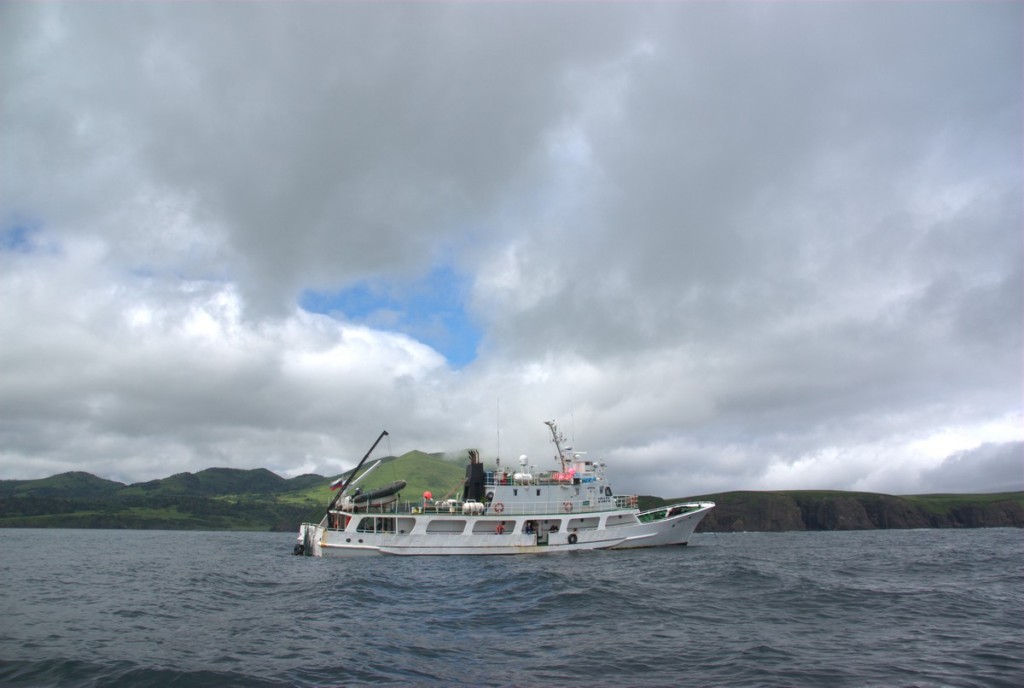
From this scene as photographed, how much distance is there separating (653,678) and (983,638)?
13541 millimetres

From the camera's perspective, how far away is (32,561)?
63.8m

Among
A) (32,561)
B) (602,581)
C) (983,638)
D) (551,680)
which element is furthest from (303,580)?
(32,561)

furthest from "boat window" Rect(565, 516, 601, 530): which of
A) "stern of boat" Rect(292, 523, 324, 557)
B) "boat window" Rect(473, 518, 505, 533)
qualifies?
"stern of boat" Rect(292, 523, 324, 557)

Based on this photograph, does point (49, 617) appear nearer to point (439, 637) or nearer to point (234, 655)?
point (234, 655)

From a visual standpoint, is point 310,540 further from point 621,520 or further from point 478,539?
point 621,520

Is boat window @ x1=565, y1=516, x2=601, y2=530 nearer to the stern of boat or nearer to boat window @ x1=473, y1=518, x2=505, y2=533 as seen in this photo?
boat window @ x1=473, y1=518, x2=505, y2=533

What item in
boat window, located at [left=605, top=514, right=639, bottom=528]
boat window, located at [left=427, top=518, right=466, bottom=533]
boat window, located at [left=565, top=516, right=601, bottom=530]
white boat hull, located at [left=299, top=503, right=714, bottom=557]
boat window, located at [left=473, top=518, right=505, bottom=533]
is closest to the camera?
white boat hull, located at [left=299, top=503, right=714, bottom=557]

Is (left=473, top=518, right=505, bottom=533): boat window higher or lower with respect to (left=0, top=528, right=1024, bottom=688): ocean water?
higher

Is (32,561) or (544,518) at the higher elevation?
(544,518)

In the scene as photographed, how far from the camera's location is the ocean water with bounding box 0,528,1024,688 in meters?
16.2

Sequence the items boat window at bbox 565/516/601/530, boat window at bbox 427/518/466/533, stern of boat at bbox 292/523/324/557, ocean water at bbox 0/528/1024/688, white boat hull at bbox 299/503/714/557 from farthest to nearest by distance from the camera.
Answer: boat window at bbox 565/516/601/530
boat window at bbox 427/518/466/533
stern of boat at bbox 292/523/324/557
white boat hull at bbox 299/503/714/557
ocean water at bbox 0/528/1024/688

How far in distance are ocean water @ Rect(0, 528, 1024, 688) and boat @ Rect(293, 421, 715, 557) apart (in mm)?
16506

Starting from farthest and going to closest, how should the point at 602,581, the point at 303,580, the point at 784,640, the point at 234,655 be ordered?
the point at 303,580, the point at 602,581, the point at 784,640, the point at 234,655

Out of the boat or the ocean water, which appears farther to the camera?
the boat
